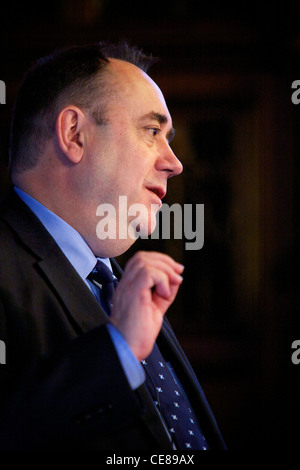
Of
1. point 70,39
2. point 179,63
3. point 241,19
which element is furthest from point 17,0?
point 241,19

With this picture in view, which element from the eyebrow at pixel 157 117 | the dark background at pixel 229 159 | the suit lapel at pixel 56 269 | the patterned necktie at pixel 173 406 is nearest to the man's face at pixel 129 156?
the eyebrow at pixel 157 117

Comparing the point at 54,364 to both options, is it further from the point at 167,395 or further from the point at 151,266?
the point at 167,395

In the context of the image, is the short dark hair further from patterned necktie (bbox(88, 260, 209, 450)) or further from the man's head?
patterned necktie (bbox(88, 260, 209, 450))

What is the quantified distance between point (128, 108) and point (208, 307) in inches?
82.3

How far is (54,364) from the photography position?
692mm

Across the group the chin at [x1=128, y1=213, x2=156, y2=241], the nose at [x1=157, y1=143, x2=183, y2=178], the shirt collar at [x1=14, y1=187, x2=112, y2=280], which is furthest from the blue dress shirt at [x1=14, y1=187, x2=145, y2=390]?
the nose at [x1=157, y1=143, x2=183, y2=178]

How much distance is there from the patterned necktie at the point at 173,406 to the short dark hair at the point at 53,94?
0.50 metres

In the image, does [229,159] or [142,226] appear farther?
[229,159]

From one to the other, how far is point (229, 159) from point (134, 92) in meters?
2.01

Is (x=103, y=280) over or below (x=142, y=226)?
below

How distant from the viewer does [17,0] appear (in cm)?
292

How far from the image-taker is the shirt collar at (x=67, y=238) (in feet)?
3.16

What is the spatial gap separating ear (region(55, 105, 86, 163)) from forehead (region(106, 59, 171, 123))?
0.09 metres

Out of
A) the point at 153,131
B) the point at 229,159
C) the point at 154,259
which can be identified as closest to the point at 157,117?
the point at 153,131
